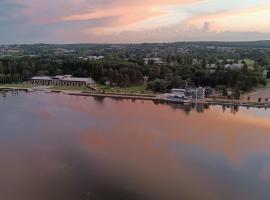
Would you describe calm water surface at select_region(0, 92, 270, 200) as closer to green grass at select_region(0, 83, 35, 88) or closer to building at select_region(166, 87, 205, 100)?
building at select_region(166, 87, 205, 100)

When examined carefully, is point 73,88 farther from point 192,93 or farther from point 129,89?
point 192,93

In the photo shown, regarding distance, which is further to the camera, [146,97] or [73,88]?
[73,88]

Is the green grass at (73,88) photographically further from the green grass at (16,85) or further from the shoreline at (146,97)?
the green grass at (16,85)

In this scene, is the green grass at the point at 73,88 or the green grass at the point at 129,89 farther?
the green grass at the point at 73,88

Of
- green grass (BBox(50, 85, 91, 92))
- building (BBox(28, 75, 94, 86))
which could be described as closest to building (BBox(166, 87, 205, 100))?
green grass (BBox(50, 85, 91, 92))

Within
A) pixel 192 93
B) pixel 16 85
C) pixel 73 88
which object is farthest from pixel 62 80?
pixel 192 93

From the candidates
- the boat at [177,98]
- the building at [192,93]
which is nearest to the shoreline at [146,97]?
the boat at [177,98]
